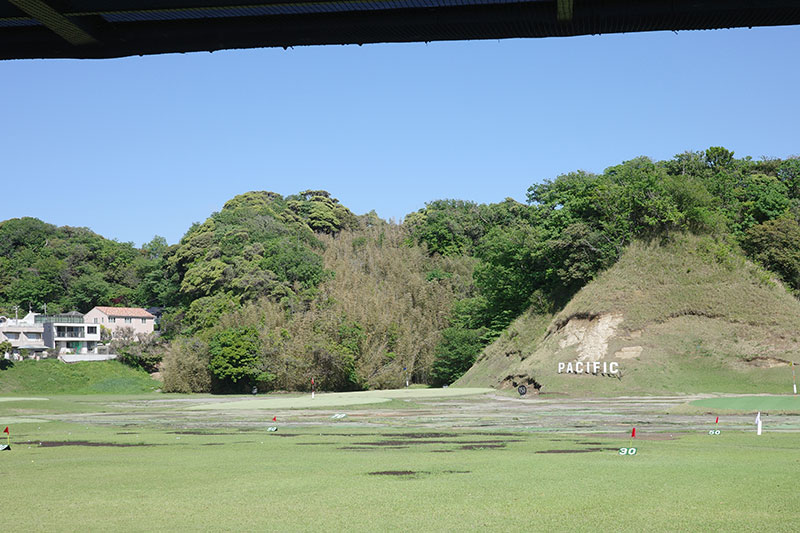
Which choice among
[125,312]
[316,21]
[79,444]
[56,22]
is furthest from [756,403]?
[125,312]

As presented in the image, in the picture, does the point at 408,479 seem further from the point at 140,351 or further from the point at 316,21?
the point at 140,351

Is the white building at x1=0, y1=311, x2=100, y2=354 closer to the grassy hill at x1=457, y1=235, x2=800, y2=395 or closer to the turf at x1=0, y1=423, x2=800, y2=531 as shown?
the grassy hill at x1=457, y1=235, x2=800, y2=395

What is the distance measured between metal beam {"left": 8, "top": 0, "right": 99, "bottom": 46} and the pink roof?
120m

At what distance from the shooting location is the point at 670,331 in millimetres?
57031

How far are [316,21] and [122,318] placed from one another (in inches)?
4790

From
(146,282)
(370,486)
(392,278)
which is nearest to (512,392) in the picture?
(392,278)

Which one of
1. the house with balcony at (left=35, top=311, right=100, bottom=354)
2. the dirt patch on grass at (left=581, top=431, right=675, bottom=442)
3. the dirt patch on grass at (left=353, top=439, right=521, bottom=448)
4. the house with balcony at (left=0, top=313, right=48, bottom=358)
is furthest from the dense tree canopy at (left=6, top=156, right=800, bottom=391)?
the dirt patch on grass at (left=353, top=439, right=521, bottom=448)

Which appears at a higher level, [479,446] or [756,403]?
[479,446]

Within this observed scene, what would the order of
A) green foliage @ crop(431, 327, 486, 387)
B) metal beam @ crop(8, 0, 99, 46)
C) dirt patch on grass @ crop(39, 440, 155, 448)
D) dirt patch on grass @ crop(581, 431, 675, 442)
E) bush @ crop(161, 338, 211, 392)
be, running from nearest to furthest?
metal beam @ crop(8, 0, 99, 46) → dirt patch on grass @ crop(581, 431, 675, 442) → dirt patch on grass @ crop(39, 440, 155, 448) → bush @ crop(161, 338, 211, 392) → green foliage @ crop(431, 327, 486, 387)

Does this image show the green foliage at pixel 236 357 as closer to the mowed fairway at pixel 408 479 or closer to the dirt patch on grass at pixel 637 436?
the mowed fairway at pixel 408 479

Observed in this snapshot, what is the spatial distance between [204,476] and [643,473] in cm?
876

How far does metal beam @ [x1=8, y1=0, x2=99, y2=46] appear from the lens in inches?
245

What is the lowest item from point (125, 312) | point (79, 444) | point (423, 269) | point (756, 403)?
point (756, 403)

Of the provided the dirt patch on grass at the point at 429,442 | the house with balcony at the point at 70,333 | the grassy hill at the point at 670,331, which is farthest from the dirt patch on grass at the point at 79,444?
the house with balcony at the point at 70,333
